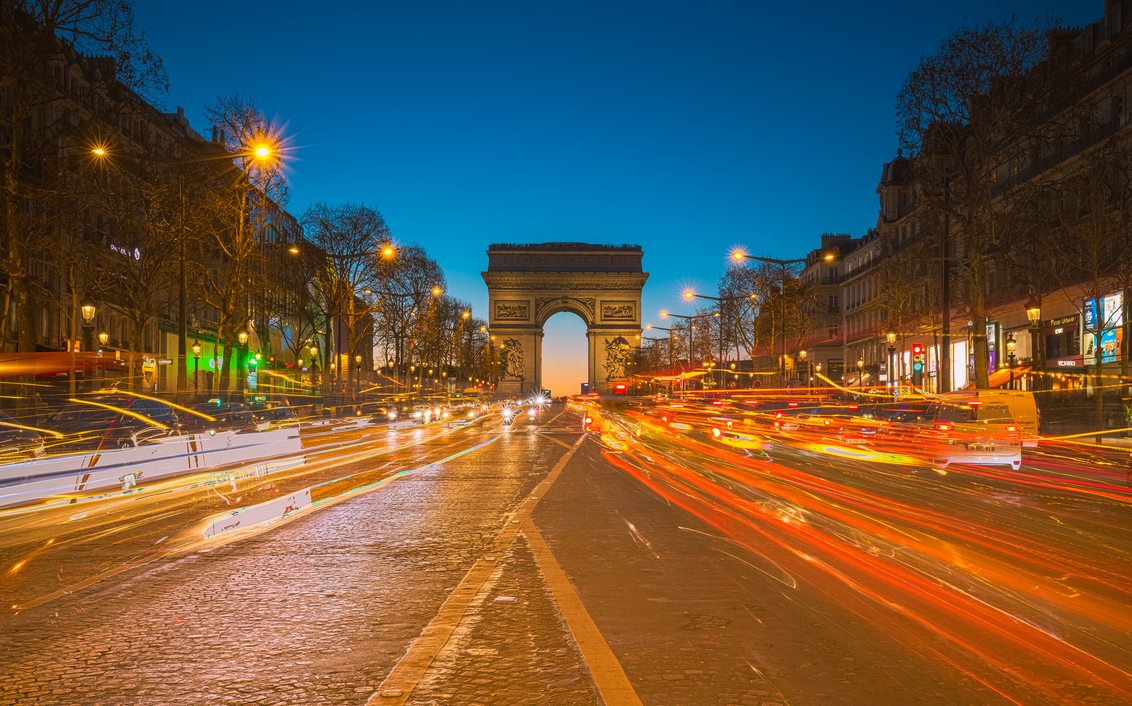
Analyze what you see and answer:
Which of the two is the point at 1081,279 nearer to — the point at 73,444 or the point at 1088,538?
the point at 1088,538

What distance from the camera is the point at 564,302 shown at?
4422 inches

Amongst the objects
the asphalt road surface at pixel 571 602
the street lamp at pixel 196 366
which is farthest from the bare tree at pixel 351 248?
the asphalt road surface at pixel 571 602

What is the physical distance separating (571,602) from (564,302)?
4196 inches

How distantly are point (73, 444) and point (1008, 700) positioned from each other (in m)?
15.8

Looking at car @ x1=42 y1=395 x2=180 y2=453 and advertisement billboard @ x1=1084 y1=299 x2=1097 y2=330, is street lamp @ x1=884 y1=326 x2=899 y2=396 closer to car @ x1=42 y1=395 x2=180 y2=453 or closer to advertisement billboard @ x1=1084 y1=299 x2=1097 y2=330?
advertisement billboard @ x1=1084 y1=299 x2=1097 y2=330

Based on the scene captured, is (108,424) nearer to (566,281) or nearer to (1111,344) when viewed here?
(1111,344)

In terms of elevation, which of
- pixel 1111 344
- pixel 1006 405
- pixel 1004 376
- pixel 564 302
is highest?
pixel 564 302

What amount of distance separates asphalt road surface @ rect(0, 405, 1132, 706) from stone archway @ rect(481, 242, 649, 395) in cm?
9891

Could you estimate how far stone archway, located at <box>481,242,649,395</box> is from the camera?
11125 cm

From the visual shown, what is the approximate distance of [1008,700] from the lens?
13.3ft

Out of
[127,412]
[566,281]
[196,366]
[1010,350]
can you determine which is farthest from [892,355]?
[566,281]

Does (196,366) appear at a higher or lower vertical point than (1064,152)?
lower

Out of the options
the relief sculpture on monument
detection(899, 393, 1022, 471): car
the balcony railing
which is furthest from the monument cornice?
detection(899, 393, 1022, 471): car

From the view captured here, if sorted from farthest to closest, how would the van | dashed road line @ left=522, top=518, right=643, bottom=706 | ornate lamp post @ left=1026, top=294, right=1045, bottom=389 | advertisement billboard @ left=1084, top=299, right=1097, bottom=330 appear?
advertisement billboard @ left=1084, top=299, right=1097, bottom=330, ornate lamp post @ left=1026, top=294, right=1045, bottom=389, the van, dashed road line @ left=522, top=518, right=643, bottom=706
